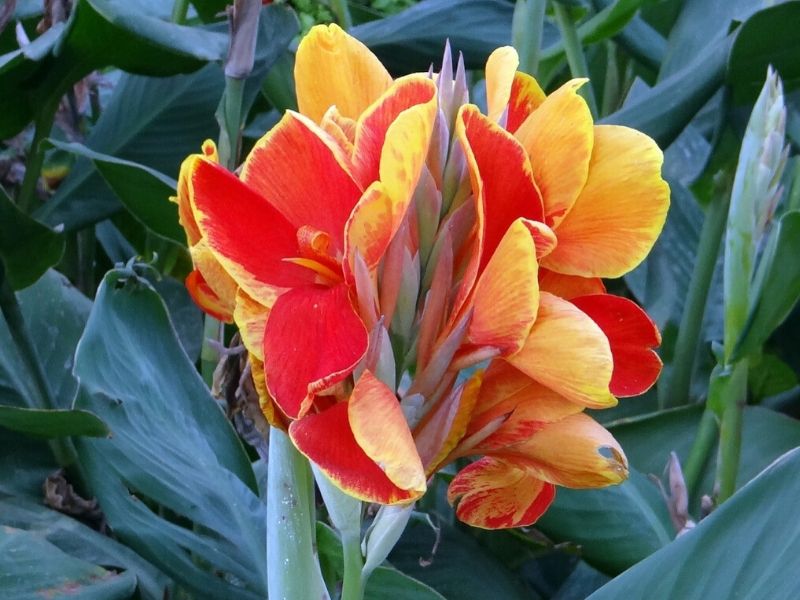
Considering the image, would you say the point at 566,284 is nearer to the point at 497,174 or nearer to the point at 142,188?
the point at 497,174

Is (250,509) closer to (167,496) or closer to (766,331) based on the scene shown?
(167,496)

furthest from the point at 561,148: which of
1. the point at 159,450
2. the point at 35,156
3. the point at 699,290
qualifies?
the point at 35,156

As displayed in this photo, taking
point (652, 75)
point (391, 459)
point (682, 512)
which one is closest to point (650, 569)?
point (682, 512)

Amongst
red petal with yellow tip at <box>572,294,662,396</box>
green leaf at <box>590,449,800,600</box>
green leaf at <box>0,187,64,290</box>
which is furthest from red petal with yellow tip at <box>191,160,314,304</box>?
green leaf at <box>0,187,64,290</box>

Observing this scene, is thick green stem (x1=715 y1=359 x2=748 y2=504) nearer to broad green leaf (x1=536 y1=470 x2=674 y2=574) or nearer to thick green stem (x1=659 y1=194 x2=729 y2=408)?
broad green leaf (x1=536 y1=470 x2=674 y2=574)

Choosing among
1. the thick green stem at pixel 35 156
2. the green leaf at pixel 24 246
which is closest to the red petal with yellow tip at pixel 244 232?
the green leaf at pixel 24 246

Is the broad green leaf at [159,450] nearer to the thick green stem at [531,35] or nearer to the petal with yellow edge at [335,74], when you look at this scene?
the petal with yellow edge at [335,74]
